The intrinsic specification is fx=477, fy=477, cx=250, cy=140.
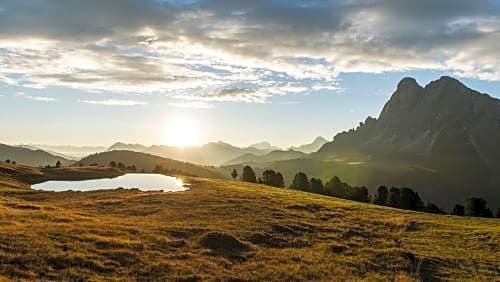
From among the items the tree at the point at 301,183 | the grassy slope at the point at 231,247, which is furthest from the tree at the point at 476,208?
the grassy slope at the point at 231,247

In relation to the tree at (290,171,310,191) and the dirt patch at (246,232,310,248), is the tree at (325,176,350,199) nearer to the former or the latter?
the tree at (290,171,310,191)

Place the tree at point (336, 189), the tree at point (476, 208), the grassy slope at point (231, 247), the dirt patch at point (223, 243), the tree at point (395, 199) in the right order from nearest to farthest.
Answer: the grassy slope at point (231, 247) → the dirt patch at point (223, 243) → the tree at point (476, 208) → the tree at point (395, 199) → the tree at point (336, 189)

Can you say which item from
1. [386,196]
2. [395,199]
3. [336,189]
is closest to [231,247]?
[395,199]

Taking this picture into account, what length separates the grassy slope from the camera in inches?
1213

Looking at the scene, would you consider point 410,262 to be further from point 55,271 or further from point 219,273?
point 55,271

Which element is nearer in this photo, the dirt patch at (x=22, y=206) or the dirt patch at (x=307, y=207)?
the dirt patch at (x=22, y=206)

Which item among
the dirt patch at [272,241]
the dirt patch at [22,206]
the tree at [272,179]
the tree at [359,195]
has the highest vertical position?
the tree at [272,179]

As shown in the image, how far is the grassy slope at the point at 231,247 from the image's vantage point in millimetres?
30812

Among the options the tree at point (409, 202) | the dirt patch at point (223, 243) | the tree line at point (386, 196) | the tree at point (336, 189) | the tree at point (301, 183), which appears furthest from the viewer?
the tree at point (301, 183)

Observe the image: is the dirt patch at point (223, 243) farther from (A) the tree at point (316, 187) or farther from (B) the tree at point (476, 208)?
(A) the tree at point (316, 187)

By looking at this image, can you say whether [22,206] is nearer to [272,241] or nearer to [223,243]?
[223,243]

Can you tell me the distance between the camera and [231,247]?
130 ft

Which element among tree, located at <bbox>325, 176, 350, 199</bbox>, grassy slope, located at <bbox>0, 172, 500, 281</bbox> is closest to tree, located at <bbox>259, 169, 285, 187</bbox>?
tree, located at <bbox>325, 176, 350, 199</bbox>

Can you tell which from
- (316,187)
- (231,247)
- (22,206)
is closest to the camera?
(231,247)
